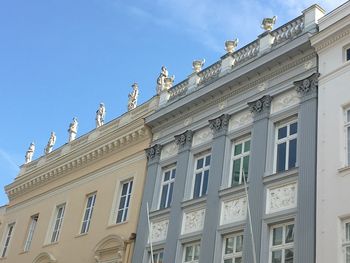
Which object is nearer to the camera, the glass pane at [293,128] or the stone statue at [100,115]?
the glass pane at [293,128]

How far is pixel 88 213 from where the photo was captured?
25.7 meters

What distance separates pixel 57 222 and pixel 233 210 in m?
12.4

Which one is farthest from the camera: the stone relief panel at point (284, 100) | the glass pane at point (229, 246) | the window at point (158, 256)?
the window at point (158, 256)

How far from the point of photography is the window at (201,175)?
2006 cm

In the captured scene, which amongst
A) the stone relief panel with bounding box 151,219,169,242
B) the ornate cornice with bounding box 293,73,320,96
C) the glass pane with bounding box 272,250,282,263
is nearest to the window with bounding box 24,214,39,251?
the stone relief panel with bounding box 151,219,169,242

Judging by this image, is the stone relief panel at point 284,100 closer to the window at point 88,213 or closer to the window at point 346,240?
the window at point 346,240

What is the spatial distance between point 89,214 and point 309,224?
41.2 feet

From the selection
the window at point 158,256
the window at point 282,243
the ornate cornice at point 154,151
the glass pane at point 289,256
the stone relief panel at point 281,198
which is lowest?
the glass pane at point 289,256

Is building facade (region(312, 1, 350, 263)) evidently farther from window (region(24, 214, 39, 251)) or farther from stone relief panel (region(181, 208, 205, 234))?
window (region(24, 214, 39, 251))

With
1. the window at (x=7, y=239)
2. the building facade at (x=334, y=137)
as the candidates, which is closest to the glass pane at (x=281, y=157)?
the building facade at (x=334, y=137)

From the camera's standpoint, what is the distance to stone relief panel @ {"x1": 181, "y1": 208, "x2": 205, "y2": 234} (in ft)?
62.8

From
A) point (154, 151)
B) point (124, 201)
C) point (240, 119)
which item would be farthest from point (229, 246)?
point (124, 201)

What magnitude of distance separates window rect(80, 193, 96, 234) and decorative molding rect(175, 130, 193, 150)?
5948 millimetres

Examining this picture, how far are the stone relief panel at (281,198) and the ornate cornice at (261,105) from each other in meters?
2.91
